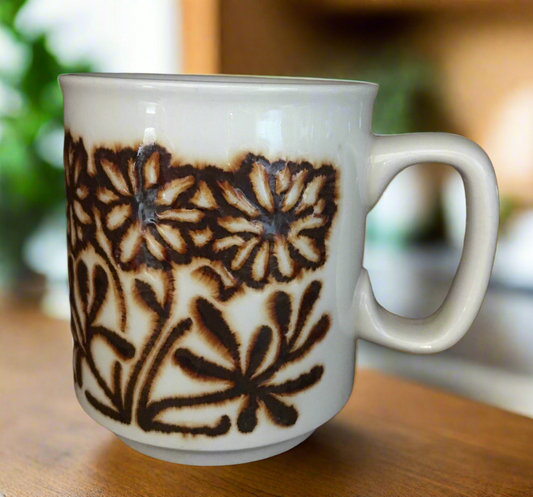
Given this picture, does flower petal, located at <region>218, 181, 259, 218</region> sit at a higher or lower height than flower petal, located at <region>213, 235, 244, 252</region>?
higher

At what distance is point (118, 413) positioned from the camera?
0.30 metres

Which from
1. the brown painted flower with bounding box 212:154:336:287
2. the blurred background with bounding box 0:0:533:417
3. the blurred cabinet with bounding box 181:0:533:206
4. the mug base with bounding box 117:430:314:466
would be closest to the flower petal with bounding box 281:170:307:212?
the brown painted flower with bounding box 212:154:336:287

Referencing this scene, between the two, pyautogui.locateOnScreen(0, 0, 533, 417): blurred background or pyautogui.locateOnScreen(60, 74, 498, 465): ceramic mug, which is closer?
pyautogui.locateOnScreen(60, 74, 498, 465): ceramic mug

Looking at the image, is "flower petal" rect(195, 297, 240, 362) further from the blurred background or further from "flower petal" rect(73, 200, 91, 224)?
the blurred background

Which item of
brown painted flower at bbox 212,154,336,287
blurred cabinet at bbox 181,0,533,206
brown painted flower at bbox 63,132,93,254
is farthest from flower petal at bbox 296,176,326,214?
blurred cabinet at bbox 181,0,533,206

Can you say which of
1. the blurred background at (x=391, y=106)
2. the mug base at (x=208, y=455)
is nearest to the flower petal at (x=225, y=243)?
the mug base at (x=208, y=455)

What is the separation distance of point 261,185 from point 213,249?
0.04 meters

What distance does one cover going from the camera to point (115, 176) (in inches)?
10.9

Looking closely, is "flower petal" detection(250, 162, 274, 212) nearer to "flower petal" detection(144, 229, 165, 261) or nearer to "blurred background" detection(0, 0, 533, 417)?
"flower petal" detection(144, 229, 165, 261)

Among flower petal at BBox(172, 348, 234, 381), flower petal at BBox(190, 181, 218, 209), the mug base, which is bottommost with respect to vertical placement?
the mug base

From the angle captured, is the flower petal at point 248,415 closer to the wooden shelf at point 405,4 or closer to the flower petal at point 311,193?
the flower petal at point 311,193

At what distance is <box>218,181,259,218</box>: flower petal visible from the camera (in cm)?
27

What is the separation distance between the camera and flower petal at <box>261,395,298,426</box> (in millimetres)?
294

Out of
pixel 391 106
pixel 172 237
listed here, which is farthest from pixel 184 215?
pixel 391 106
